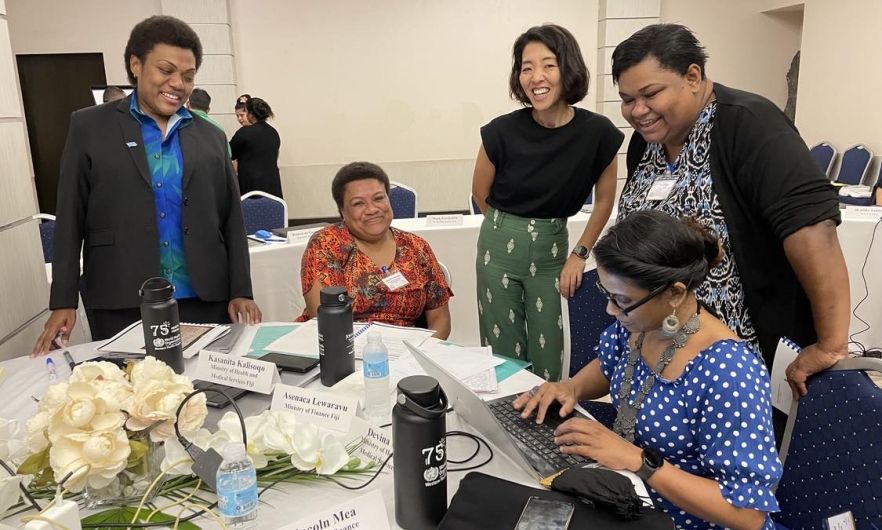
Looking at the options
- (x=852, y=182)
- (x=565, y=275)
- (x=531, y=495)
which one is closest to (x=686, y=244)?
(x=531, y=495)

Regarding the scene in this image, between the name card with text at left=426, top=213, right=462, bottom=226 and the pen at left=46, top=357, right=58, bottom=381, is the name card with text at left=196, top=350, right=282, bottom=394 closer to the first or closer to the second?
the pen at left=46, top=357, right=58, bottom=381

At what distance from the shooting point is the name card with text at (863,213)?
3.40m

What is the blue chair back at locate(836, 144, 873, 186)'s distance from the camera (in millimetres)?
6102

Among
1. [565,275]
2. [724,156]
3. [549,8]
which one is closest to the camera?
[724,156]

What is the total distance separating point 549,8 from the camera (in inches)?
298

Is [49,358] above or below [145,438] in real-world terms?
below

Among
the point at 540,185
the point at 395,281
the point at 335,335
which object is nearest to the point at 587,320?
the point at 540,185

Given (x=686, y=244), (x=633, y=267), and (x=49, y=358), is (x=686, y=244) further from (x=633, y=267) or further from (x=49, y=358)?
(x=49, y=358)

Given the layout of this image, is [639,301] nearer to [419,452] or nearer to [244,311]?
[419,452]

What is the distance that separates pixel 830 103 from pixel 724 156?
6.45 metres

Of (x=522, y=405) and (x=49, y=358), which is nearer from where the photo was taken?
(x=522, y=405)

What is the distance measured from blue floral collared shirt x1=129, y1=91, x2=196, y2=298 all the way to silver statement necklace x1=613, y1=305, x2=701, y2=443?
56.4 inches

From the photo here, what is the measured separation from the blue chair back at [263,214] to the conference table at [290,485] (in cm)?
247

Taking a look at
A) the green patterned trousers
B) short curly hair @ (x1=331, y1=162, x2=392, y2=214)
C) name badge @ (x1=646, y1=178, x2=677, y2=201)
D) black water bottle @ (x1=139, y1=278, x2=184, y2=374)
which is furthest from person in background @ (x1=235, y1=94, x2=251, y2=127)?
name badge @ (x1=646, y1=178, x2=677, y2=201)
